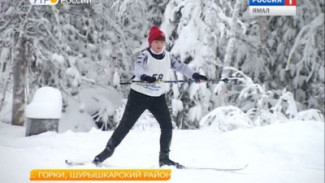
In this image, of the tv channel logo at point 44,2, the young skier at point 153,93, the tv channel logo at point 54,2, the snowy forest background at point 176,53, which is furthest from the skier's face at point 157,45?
the tv channel logo at point 44,2

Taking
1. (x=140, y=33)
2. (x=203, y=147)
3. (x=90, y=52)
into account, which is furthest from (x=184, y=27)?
(x=203, y=147)

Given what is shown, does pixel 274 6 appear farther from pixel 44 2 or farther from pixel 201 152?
pixel 44 2

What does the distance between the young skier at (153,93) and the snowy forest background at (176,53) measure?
159 mm

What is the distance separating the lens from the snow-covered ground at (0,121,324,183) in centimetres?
193

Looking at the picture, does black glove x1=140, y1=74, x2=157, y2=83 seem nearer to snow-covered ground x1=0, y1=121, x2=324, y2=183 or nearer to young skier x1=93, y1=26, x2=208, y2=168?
young skier x1=93, y1=26, x2=208, y2=168

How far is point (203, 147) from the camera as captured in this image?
2.33m

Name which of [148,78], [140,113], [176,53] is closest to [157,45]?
[148,78]

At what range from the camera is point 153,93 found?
A: 6.64 ft
